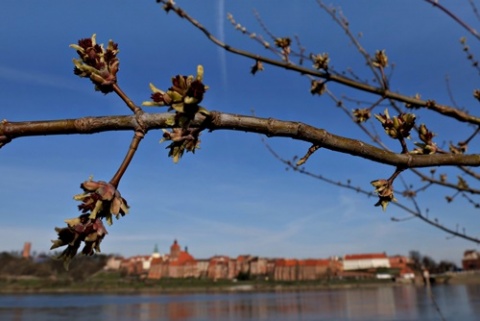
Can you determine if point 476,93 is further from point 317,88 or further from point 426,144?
point 426,144

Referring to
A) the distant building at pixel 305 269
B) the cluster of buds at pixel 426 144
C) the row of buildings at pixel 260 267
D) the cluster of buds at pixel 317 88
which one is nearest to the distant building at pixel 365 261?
the row of buildings at pixel 260 267

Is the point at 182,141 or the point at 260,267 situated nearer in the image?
the point at 182,141

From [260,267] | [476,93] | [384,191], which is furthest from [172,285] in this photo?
[384,191]

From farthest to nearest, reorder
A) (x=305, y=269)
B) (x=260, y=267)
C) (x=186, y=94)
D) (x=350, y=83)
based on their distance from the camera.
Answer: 1. (x=260, y=267)
2. (x=305, y=269)
3. (x=350, y=83)
4. (x=186, y=94)

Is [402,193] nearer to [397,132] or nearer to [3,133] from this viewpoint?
[397,132]

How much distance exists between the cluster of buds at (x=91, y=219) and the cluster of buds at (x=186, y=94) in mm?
294

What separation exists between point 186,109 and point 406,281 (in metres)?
150

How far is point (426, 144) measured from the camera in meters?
1.81

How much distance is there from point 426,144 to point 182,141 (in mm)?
1091

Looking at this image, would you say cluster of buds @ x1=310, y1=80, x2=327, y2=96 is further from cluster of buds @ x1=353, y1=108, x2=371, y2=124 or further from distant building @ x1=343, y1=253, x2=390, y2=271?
distant building @ x1=343, y1=253, x2=390, y2=271

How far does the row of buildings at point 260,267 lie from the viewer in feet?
495

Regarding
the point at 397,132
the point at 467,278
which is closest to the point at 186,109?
the point at 397,132

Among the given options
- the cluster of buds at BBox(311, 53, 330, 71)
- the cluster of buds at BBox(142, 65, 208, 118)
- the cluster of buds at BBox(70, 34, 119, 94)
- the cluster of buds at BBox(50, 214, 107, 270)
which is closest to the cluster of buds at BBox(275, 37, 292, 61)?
the cluster of buds at BBox(311, 53, 330, 71)

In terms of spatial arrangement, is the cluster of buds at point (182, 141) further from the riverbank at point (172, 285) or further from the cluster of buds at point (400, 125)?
the riverbank at point (172, 285)
